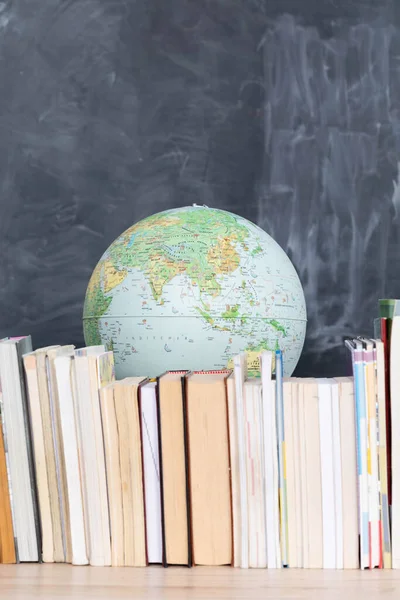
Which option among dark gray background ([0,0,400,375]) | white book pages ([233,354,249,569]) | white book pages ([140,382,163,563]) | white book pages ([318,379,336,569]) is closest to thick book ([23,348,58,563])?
white book pages ([140,382,163,563])

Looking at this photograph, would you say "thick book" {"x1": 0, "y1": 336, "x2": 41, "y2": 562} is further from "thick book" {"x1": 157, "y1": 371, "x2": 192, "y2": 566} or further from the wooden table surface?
"thick book" {"x1": 157, "y1": 371, "x2": 192, "y2": 566}

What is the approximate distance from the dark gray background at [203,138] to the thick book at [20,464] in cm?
127

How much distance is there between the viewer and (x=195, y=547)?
1080 millimetres

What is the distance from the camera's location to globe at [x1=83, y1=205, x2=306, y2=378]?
1352 mm

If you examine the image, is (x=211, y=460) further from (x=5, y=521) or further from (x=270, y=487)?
(x=5, y=521)

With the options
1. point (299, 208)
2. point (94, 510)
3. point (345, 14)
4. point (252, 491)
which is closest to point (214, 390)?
point (252, 491)

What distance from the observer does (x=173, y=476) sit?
3.55ft

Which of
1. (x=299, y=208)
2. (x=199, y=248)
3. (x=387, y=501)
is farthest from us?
(x=299, y=208)

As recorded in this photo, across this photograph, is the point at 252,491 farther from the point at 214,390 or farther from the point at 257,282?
the point at 257,282

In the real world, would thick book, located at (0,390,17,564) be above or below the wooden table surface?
above

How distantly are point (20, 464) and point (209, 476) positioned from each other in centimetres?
29

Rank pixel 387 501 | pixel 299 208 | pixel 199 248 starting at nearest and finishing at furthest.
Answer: pixel 387 501, pixel 199 248, pixel 299 208

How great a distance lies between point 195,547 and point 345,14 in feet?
6.00

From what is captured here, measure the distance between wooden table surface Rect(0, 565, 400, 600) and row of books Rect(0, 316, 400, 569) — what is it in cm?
3
